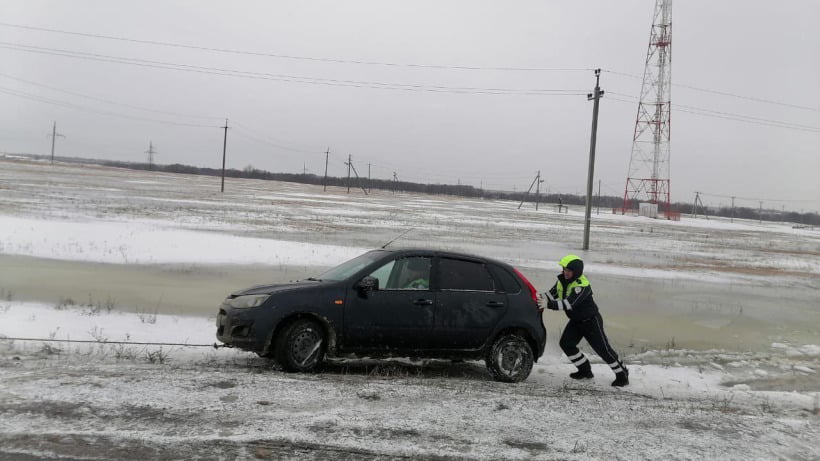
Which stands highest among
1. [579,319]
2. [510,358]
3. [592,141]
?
[592,141]

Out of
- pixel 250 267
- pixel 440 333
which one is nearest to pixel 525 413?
pixel 440 333

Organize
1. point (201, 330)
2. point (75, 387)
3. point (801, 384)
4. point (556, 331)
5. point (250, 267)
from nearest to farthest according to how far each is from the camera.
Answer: point (75, 387), point (801, 384), point (201, 330), point (556, 331), point (250, 267)

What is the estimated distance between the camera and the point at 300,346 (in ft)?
21.1

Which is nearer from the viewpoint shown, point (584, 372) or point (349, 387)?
point (349, 387)

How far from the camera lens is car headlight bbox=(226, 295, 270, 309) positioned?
6434 millimetres

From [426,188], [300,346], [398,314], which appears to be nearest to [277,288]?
[300,346]

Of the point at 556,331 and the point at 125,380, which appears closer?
the point at 125,380

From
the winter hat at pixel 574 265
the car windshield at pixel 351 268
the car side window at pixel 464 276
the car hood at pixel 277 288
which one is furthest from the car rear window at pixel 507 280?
the car hood at pixel 277 288

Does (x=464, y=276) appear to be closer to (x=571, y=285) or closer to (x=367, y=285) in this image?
(x=367, y=285)

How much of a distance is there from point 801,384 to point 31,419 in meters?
9.04

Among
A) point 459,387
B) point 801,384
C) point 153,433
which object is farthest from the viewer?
point 801,384

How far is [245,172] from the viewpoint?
192250 mm

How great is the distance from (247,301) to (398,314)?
1679 millimetres

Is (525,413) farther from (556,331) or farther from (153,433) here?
(556,331)
